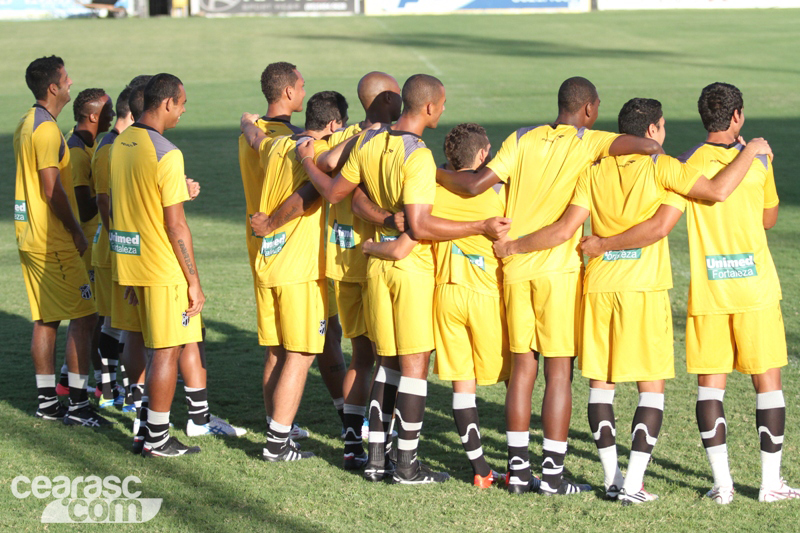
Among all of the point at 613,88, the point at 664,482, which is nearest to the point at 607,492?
the point at 664,482

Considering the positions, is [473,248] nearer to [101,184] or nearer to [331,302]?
[331,302]

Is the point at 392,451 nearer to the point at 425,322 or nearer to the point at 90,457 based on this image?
the point at 425,322

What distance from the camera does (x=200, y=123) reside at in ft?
69.2

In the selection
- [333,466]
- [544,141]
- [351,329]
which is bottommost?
[333,466]

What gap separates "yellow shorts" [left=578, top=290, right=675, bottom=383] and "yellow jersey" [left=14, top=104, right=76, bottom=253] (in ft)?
11.4

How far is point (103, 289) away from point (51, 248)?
540 millimetres

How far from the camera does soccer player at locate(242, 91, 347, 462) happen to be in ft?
17.5

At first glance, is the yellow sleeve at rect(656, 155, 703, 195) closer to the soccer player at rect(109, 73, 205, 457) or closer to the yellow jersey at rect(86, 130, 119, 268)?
the soccer player at rect(109, 73, 205, 457)

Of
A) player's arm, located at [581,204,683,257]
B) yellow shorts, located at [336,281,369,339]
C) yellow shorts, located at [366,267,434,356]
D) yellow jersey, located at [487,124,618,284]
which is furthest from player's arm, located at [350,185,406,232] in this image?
player's arm, located at [581,204,683,257]

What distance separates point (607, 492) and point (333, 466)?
1.56 meters

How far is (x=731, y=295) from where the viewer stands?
4.70m

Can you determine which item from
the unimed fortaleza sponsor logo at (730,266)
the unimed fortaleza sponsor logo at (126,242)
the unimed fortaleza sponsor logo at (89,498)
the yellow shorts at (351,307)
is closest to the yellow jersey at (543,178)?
the unimed fortaleza sponsor logo at (730,266)

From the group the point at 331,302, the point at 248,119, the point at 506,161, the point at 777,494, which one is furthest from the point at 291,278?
the point at 777,494

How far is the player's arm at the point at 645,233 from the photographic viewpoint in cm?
460
